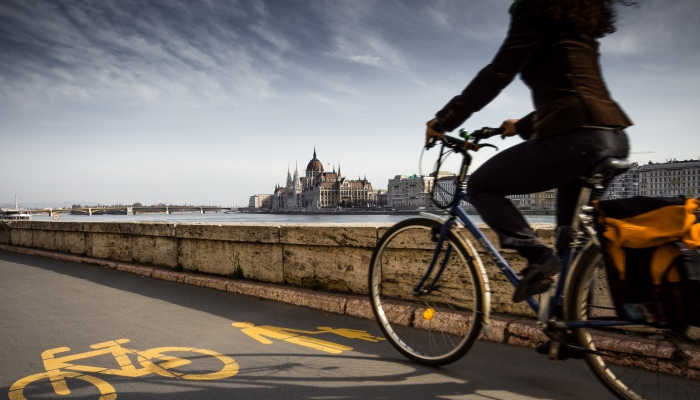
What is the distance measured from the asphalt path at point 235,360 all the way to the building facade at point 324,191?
447ft

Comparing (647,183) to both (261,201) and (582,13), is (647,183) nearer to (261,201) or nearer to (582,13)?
(582,13)

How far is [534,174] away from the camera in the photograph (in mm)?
1858

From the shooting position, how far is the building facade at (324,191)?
14500 centimetres

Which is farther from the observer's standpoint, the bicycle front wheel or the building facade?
the building facade

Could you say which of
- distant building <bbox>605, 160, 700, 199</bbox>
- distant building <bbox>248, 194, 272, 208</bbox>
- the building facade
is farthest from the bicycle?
distant building <bbox>248, 194, 272, 208</bbox>

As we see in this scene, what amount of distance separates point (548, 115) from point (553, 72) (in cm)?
19

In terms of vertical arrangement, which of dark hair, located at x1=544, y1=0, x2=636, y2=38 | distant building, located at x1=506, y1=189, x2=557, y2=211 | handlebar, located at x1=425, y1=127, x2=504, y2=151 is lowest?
distant building, located at x1=506, y1=189, x2=557, y2=211

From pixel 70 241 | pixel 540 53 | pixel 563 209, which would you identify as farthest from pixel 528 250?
pixel 70 241

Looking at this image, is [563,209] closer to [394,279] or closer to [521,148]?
[521,148]

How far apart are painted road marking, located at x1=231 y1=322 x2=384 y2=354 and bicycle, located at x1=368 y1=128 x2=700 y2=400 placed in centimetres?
29

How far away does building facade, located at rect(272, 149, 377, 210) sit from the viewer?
476ft

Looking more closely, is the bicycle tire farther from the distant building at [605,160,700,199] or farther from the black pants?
the distant building at [605,160,700,199]

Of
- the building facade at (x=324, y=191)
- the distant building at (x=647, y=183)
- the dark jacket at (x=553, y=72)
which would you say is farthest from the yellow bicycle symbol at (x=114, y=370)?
the building facade at (x=324, y=191)

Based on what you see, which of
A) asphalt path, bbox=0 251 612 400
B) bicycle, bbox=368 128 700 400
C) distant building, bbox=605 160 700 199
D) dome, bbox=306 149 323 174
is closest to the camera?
bicycle, bbox=368 128 700 400
